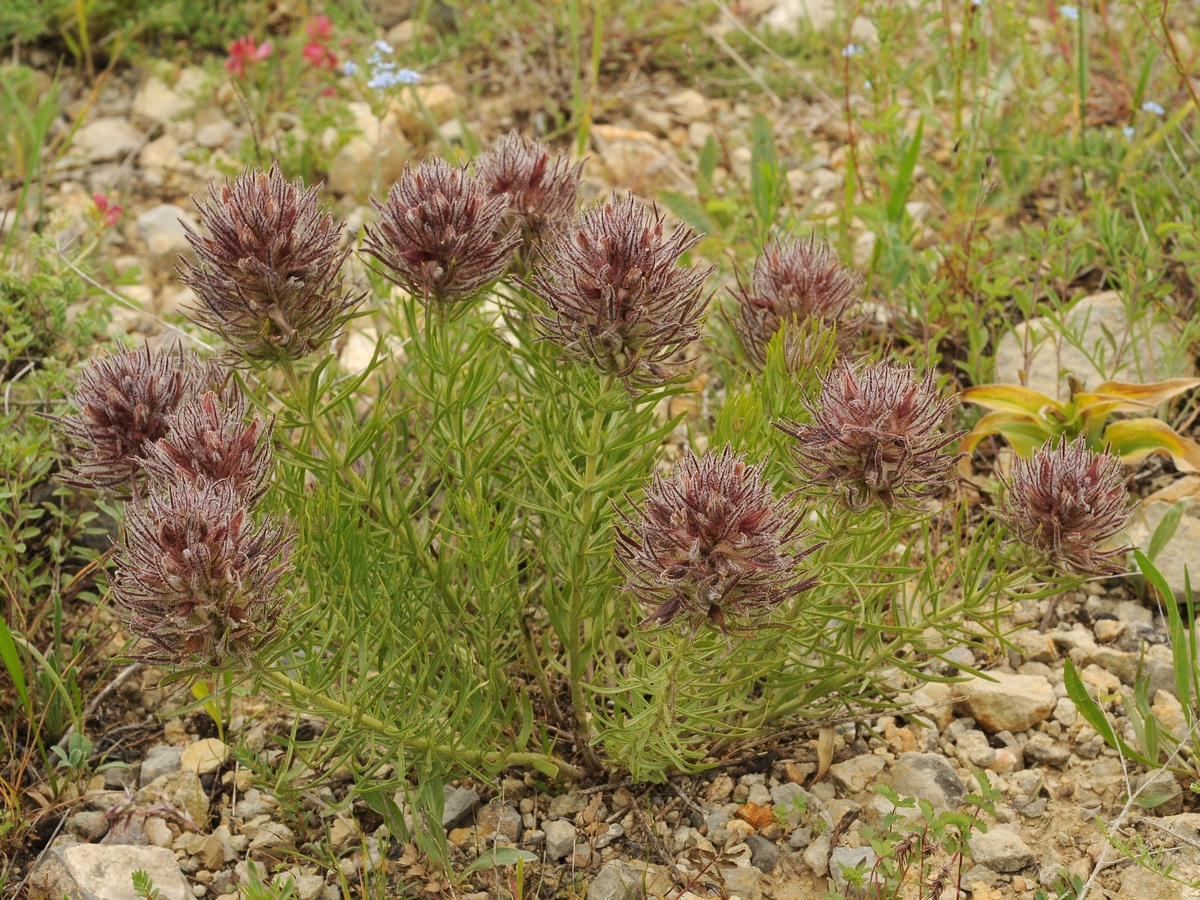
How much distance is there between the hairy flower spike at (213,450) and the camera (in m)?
2.13

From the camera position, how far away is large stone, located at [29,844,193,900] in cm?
270

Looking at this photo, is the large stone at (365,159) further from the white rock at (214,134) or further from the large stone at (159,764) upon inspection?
the large stone at (159,764)

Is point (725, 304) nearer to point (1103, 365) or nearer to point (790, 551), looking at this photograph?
point (1103, 365)

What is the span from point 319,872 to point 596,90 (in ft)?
15.1

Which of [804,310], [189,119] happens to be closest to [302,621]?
[804,310]

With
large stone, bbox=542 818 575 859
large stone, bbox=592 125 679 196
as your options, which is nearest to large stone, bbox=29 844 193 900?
large stone, bbox=542 818 575 859

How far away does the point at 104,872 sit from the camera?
274 cm

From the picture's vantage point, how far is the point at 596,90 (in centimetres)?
638

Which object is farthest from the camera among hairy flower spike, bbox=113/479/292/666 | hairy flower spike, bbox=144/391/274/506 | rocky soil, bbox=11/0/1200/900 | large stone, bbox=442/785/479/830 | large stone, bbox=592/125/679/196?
large stone, bbox=592/125/679/196

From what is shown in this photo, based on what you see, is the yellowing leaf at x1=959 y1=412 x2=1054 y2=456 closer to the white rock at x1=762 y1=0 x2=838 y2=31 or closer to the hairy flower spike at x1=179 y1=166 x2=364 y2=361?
the hairy flower spike at x1=179 y1=166 x2=364 y2=361

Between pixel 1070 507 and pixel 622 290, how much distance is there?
99 cm

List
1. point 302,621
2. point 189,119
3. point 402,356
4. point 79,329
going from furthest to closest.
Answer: point 189,119
point 402,356
point 79,329
point 302,621

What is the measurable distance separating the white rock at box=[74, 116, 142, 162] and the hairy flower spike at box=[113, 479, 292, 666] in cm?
460

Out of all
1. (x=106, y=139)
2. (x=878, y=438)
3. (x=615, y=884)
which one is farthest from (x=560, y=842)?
(x=106, y=139)
